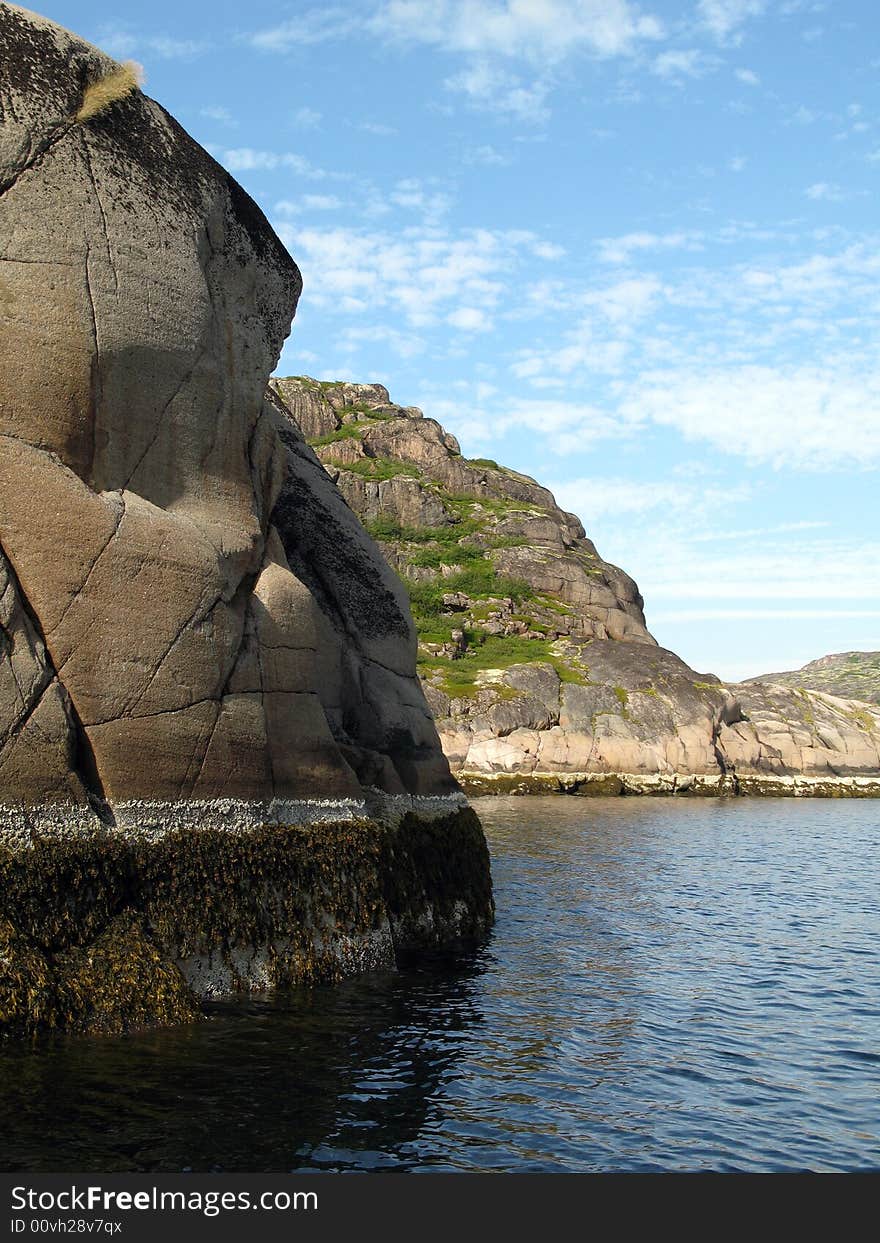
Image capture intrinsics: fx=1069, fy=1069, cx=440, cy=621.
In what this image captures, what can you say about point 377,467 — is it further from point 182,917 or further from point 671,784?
point 182,917

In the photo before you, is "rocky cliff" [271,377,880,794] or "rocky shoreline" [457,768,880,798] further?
"rocky cliff" [271,377,880,794]

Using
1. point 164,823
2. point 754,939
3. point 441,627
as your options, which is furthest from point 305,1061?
point 441,627

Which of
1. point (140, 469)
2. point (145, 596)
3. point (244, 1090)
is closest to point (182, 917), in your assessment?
point (244, 1090)

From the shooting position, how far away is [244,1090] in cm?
1296

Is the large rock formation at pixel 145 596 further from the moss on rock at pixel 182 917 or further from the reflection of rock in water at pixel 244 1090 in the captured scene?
the reflection of rock in water at pixel 244 1090

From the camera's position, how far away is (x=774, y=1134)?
12.8 metres

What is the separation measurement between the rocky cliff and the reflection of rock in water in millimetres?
55938

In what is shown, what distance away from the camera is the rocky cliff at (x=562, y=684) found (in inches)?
2980

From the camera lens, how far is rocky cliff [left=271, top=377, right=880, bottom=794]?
248ft

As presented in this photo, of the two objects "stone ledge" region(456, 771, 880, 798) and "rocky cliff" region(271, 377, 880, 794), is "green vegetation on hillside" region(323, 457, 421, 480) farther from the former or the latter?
"stone ledge" region(456, 771, 880, 798)

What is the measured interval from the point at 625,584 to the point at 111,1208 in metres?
100

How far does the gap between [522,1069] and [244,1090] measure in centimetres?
413

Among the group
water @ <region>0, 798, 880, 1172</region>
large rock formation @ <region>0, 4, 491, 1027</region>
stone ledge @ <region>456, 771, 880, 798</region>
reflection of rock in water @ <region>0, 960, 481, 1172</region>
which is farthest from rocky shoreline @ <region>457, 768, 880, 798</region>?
reflection of rock in water @ <region>0, 960, 481, 1172</region>

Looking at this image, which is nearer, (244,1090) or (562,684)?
(244,1090)
